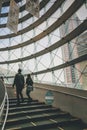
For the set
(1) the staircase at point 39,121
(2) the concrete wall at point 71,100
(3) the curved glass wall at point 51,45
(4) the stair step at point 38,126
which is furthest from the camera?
(3) the curved glass wall at point 51,45

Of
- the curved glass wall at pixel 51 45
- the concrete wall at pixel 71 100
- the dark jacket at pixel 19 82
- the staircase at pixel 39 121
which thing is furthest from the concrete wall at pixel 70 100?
the curved glass wall at pixel 51 45

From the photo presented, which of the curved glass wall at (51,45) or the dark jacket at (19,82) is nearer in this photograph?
the dark jacket at (19,82)

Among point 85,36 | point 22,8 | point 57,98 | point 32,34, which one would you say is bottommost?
point 57,98

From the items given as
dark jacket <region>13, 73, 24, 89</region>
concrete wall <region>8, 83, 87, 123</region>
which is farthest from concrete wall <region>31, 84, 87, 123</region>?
dark jacket <region>13, 73, 24, 89</region>

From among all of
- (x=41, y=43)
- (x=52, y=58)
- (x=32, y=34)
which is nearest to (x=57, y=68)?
(x=52, y=58)

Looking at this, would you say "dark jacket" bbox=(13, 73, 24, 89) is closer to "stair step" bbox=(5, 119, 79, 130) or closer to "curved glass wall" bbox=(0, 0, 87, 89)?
"stair step" bbox=(5, 119, 79, 130)

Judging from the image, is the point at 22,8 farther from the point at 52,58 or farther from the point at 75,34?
the point at 75,34

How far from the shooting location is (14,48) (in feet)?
67.9

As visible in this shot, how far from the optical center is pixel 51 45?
16.0 metres

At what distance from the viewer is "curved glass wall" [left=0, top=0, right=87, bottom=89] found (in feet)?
42.9

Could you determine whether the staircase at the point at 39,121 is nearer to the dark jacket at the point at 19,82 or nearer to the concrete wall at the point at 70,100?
the concrete wall at the point at 70,100

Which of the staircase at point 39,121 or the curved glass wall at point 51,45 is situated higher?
the curved glass wall at point 51,45

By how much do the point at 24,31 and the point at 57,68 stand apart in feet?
24.2

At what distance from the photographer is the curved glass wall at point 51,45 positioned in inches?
515
